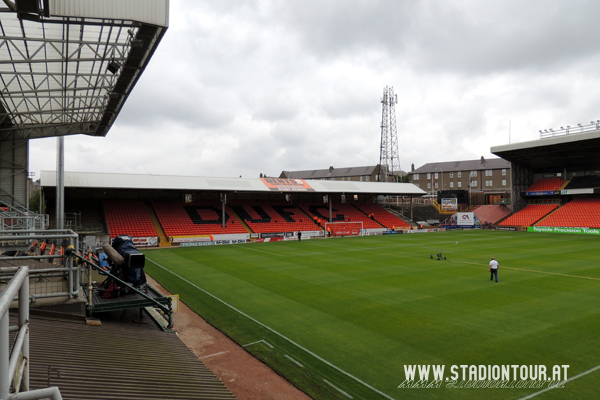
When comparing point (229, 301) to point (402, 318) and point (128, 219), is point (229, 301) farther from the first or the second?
point (128, 219)

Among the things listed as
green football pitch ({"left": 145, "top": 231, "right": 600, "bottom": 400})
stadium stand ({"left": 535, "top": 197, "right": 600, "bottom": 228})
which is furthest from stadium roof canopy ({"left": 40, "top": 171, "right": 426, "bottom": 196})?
stadium stand ({"left": 535, "top": 197, "right": 600, "bottom": 228})

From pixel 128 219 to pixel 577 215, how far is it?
59.7 metres

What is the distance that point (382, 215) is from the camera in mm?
60500

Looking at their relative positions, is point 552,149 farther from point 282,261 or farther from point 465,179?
point 282,261

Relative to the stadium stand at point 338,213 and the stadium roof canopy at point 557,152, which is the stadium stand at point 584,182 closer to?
the stadium roof canopy at point 557,152

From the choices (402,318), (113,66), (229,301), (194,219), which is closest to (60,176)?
(113,66)

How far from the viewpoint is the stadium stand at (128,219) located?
129 ft

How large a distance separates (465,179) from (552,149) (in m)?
40.1

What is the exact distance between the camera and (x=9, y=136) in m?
23.9

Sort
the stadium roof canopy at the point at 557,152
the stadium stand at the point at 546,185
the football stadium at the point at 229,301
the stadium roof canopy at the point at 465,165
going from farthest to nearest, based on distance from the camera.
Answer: the stadium roof canopy at the point at 465,165
the stadium stand at the point at 546,185
the stadium roof canopy at the point at 557,152
the football stadium at the point at 229,301

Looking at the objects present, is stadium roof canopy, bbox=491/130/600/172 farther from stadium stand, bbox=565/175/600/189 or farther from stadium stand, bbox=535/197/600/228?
stadium stand, bbox=535/197/600/228

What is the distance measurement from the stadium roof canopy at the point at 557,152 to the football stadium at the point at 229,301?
1901 centimetres

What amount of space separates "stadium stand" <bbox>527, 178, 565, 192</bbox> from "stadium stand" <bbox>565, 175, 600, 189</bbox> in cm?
181

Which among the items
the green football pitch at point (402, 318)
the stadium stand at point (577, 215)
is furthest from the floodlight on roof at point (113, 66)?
the stadium stand at point (577, 215)
